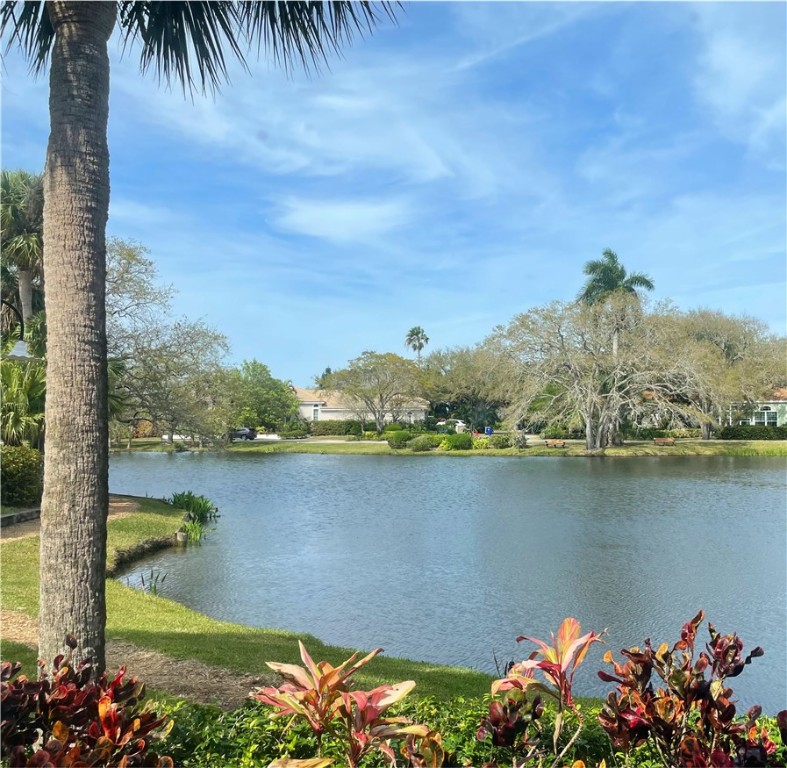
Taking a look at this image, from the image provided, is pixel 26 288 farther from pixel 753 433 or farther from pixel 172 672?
pixel 753 433

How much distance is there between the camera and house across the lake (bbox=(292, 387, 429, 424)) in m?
63.4

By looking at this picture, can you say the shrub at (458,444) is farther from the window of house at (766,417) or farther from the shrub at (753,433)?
the window of house at (766,417)

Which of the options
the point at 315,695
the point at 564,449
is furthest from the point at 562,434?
the point at 315,695

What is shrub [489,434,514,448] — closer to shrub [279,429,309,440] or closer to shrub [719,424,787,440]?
shrub [719,424,787,440]

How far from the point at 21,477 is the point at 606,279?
130 ft

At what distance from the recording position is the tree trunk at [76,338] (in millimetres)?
3383

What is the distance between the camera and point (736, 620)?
9547 mm

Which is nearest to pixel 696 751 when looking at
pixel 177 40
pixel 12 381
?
pixel 177 40

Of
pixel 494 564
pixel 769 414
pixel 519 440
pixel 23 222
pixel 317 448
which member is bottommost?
pixel 494 564

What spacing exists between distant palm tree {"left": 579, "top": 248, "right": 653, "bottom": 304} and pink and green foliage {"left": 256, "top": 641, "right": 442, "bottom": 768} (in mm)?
45912

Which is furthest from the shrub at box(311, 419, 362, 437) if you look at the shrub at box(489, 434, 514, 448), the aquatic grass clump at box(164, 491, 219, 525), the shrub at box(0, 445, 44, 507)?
the shrub at box(0, 445, 44, 507)

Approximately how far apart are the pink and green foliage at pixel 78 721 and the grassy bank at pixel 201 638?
126 inches

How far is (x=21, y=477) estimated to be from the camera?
14211 mm

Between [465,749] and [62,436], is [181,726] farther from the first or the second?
[62,436]
